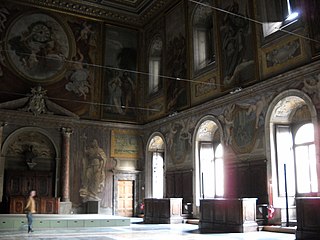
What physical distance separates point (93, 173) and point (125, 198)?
2482 mm

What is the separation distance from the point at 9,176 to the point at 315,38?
14940 millimetres

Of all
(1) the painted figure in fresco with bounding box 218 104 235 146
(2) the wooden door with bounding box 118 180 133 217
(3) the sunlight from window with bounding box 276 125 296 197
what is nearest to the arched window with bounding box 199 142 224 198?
(1) the painted figure in fresco with bounding box 218 104 235 146

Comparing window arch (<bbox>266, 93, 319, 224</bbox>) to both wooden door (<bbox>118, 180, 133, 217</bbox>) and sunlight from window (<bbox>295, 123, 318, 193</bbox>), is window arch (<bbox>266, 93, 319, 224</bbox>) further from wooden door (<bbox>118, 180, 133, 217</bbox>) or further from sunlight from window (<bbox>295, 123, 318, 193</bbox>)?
wooden door (<bbox>118, 180, 133, 217</bbox>)

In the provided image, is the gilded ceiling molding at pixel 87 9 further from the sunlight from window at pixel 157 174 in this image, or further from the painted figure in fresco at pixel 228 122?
the painted figure in fresco at pixel 228 122

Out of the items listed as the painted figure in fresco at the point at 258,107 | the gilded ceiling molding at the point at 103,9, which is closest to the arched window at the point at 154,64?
the gilded ceiling molding at the point at 103,9

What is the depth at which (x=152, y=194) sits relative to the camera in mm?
22672

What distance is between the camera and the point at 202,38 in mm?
19641

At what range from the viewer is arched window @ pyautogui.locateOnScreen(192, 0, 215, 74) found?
63.3ft

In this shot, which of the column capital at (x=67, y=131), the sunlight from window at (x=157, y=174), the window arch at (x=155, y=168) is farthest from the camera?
the sunlight from window at (x=157, y=174)

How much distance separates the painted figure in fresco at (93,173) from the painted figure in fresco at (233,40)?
8.74 m

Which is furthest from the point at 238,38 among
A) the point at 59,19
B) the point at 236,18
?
the point at 59,19

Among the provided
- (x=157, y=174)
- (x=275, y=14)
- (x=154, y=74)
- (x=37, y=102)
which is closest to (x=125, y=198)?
(x=157, y=174)

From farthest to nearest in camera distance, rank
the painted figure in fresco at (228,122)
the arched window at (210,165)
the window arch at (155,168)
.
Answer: the window arch at (155,168) < the arched window at (210,165) < the painted figure in fresco at (228,122)

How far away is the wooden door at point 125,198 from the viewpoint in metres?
22.4
